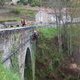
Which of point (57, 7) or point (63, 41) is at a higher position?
point (57, 7)

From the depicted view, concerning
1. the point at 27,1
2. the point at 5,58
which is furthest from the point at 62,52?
the point at 27,1

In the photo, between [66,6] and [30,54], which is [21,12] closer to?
[66,6]

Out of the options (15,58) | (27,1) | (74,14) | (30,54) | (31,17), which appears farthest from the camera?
(27,1)

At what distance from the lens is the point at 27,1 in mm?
62875

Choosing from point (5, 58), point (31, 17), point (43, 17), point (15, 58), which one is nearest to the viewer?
point (5, 58)

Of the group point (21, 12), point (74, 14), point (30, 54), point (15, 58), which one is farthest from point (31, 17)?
point (15, 58)

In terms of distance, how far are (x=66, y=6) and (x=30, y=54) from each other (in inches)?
404

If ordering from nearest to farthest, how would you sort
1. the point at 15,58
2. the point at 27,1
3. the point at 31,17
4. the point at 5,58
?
1. the point at 5,58
2. the point at 15,58
3. the point at 31,17
4. the point at 27,1

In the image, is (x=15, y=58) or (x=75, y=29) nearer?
(x=15, y=58)

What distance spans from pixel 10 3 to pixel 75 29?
27683 millimetres

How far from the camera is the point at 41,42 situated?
35969mm

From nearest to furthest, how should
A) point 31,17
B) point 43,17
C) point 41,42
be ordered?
point 41,42 < point 43,17 < point 31,17

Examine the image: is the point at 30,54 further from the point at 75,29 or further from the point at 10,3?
the point at 10,3

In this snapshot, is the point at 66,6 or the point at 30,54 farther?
the point at 66,6
